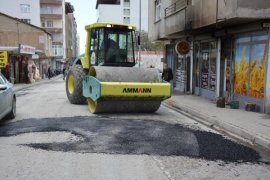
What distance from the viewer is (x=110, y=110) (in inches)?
503

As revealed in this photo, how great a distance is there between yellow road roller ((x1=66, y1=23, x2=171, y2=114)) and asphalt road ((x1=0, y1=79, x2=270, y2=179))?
3.46ft

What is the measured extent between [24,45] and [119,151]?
30.8 metres

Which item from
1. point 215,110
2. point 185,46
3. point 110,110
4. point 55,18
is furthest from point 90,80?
point 55,18

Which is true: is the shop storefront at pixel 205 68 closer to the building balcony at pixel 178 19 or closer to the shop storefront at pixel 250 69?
the building balcony at pixel 178 19

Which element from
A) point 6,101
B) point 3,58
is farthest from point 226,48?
point 3,58

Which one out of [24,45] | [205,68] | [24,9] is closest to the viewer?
[205,68]

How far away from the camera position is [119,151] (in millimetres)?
7594

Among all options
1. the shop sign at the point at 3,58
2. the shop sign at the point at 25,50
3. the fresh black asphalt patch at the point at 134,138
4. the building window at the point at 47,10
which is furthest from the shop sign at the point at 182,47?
the building window at the point at 47,10

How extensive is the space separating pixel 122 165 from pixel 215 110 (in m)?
8.07

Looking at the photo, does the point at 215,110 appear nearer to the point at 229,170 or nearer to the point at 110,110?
the point at 110,110

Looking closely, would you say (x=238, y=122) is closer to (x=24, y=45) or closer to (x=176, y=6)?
(x=176, y=6)

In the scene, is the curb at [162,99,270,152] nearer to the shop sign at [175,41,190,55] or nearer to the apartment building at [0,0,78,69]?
the shop sign at [175,41,190,55]

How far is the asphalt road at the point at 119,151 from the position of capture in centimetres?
622

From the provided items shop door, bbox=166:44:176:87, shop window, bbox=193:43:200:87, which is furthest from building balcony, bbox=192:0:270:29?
shop door, bbox=166:44:176:87
